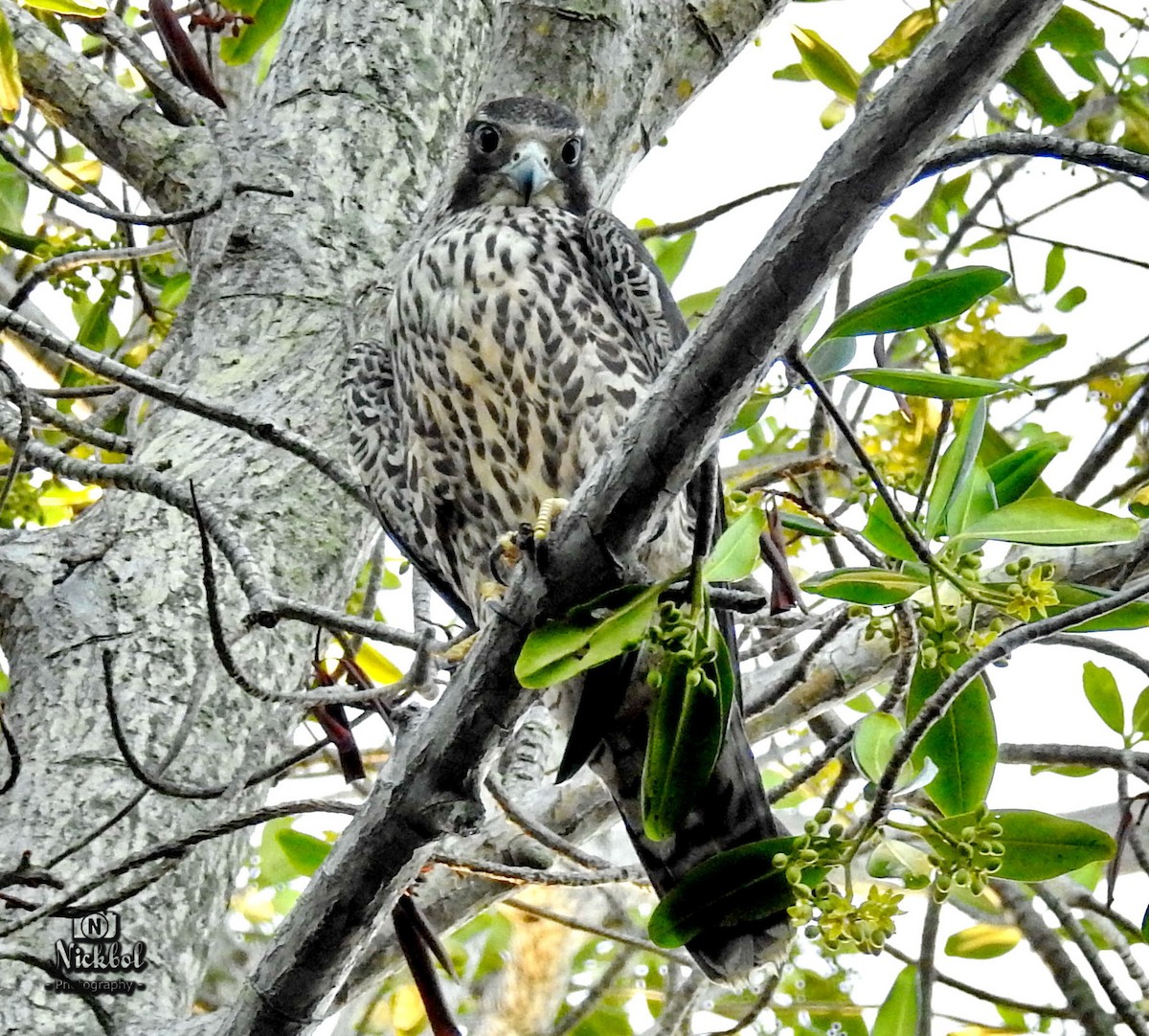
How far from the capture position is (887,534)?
173 cm

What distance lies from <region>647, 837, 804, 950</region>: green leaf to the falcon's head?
1.67 m

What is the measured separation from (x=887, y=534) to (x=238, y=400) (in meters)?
1.43

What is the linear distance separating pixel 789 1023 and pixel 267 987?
9.46ft

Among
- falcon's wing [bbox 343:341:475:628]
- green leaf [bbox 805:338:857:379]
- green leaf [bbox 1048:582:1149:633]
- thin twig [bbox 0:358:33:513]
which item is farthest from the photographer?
falcon's wing [bbox 343:341:475:628]

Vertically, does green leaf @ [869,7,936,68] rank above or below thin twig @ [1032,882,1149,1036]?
above

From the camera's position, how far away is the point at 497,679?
1.70m

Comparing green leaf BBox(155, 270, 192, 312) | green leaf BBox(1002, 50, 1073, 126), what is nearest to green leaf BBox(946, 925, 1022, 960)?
green leaf BBox(1002, 50, 1073, 126)

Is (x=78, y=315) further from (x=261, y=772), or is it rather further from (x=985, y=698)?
(x=985, y=698)

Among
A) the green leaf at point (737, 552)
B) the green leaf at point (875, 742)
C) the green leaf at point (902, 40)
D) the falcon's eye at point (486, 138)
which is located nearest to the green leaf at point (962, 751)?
the green leaf at point (875, 742)

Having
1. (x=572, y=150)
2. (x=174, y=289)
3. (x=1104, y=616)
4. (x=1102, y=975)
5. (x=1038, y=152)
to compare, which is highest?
(x=174, y=289)

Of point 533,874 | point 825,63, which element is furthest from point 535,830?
point 825,63

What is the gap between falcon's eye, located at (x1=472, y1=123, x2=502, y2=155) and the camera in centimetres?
315

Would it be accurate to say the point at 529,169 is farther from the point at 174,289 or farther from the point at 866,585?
the point at 866,585

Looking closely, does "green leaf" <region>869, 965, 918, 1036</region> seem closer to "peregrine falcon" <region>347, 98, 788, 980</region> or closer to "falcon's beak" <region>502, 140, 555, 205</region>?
"peregrine falcon" <region>347, 98, 788, 980</region>
